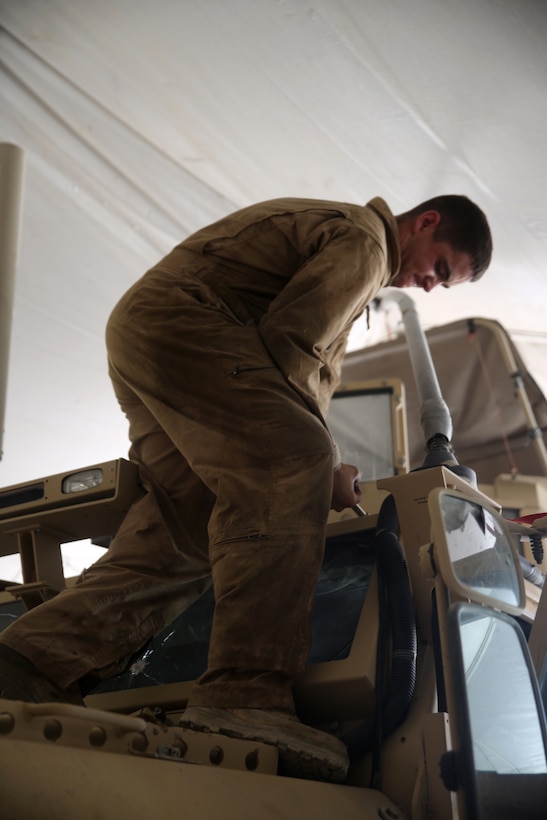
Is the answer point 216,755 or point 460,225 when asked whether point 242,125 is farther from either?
point 216,755

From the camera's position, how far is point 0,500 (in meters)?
1.74

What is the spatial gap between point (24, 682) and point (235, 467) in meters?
0.47

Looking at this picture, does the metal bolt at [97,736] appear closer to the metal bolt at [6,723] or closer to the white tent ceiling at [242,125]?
the metal bolt at [6,723]

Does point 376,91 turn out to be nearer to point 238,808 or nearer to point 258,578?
point 258,578

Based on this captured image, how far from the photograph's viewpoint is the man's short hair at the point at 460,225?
194cm

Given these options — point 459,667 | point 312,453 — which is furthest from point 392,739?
point 312,453

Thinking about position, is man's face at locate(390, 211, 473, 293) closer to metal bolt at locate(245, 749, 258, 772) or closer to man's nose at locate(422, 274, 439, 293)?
man's nose at locate(422, 274, 439, 293)

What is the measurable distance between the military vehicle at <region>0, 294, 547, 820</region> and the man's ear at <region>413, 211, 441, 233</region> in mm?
505

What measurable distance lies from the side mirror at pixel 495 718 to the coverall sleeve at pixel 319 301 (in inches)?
18.9

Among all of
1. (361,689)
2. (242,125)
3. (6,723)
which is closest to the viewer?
(6,723)

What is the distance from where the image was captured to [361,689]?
126 cm

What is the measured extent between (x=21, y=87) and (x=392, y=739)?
254cm

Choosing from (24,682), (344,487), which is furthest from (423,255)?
(24,682)

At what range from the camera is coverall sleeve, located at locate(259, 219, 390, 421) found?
4.72ft
